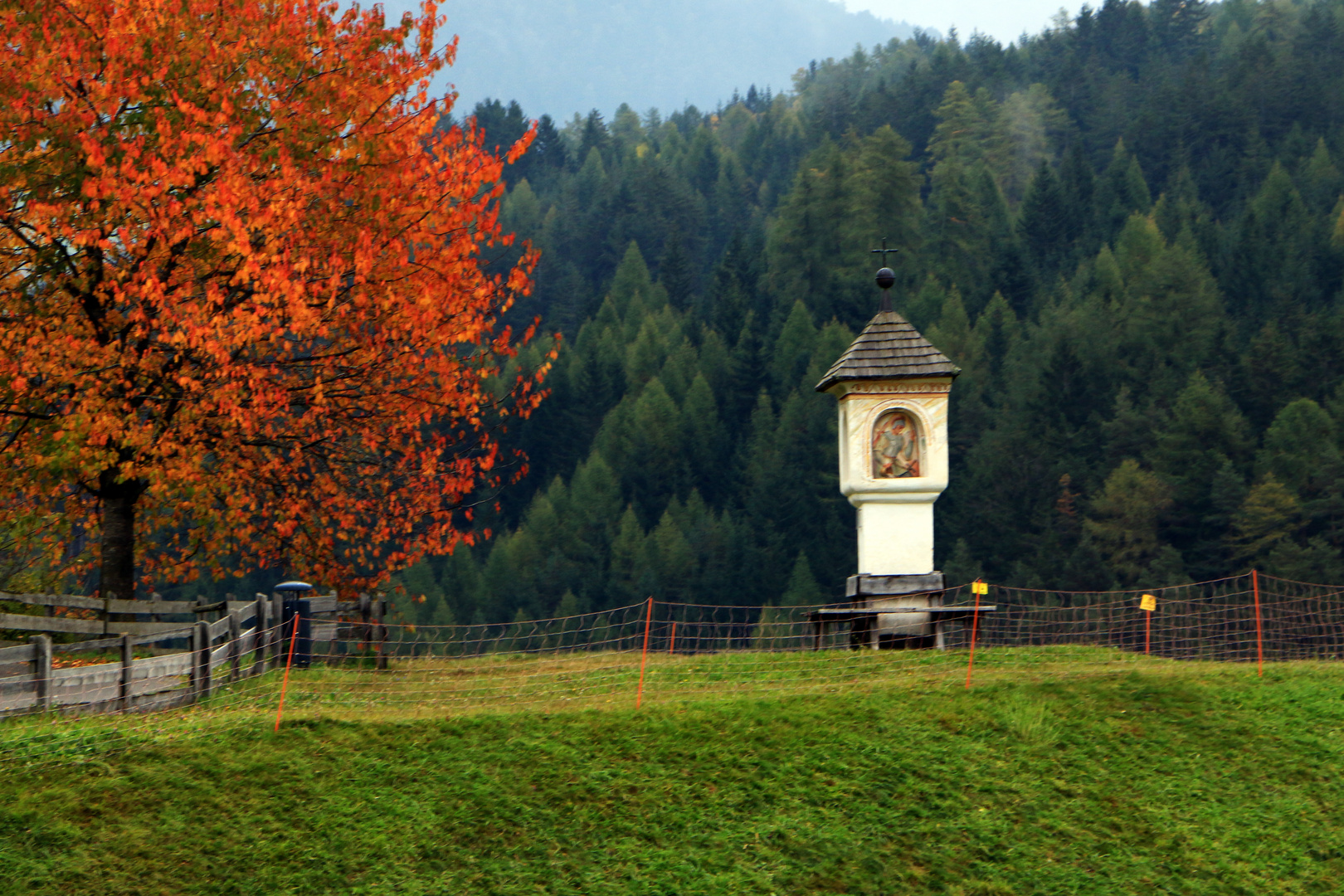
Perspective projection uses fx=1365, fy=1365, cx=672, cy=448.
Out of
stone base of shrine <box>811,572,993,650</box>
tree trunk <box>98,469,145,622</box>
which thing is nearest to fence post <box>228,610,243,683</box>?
tree trunk <box>98,469,145,622</box>

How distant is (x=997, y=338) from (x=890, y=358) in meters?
70.3

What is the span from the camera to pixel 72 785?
1072 cm

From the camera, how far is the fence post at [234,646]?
48.5ft

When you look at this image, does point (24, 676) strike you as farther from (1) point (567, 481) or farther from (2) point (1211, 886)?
(1) point (567, 481)

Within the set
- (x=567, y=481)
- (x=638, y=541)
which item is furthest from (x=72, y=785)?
(x=567, y=481)

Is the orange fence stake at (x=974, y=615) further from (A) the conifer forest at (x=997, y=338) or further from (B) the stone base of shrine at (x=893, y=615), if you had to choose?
(A) the conifer forest at (x=997, y=338)

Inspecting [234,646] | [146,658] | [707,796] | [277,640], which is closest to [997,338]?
[277,640]

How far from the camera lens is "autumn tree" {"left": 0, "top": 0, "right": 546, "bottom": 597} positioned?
53.5 feet

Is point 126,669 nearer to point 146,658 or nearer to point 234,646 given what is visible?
point 234,646

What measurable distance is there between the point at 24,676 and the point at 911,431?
10969mm

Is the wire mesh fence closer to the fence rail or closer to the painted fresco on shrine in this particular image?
the fence rail

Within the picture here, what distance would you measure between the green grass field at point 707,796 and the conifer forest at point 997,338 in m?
44.4

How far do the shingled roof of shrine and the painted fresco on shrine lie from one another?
1.90 feet

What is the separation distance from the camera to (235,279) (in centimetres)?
1723
